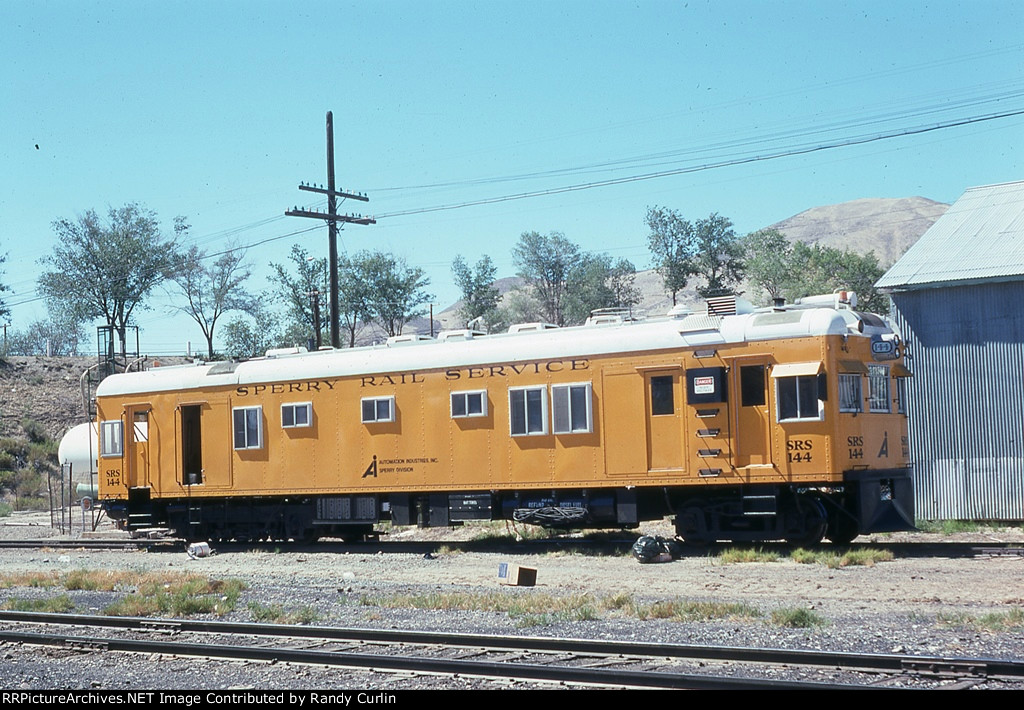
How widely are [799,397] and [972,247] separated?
9897 mm

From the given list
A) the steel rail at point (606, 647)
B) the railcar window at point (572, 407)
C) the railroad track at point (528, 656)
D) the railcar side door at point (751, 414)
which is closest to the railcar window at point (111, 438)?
the railcar window at point (572, 407)

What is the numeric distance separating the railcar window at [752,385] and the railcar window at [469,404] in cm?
463

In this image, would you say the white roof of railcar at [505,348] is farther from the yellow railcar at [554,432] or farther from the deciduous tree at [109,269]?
the deciduous tree at [109,269]

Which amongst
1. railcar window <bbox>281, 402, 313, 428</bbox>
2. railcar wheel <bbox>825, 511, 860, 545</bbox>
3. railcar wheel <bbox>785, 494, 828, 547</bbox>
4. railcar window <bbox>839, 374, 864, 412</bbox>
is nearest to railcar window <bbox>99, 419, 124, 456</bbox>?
railcar window <bbox>281, 402, 313, 428</bbox>

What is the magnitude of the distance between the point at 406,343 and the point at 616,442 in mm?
4923

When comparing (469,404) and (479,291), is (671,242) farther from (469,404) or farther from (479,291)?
(469,404)

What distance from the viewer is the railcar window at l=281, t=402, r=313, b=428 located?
865 inches

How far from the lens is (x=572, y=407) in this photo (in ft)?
62.5

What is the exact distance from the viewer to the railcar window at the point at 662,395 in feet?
59.6

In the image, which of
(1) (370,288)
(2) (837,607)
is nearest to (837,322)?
(2) (837,607)

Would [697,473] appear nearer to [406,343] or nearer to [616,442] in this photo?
[616,442]

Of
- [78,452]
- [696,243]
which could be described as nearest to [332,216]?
[78,452]

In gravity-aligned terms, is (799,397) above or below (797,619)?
above

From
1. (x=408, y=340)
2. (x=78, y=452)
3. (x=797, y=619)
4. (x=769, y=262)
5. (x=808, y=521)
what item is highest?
(x=769, y=262)
